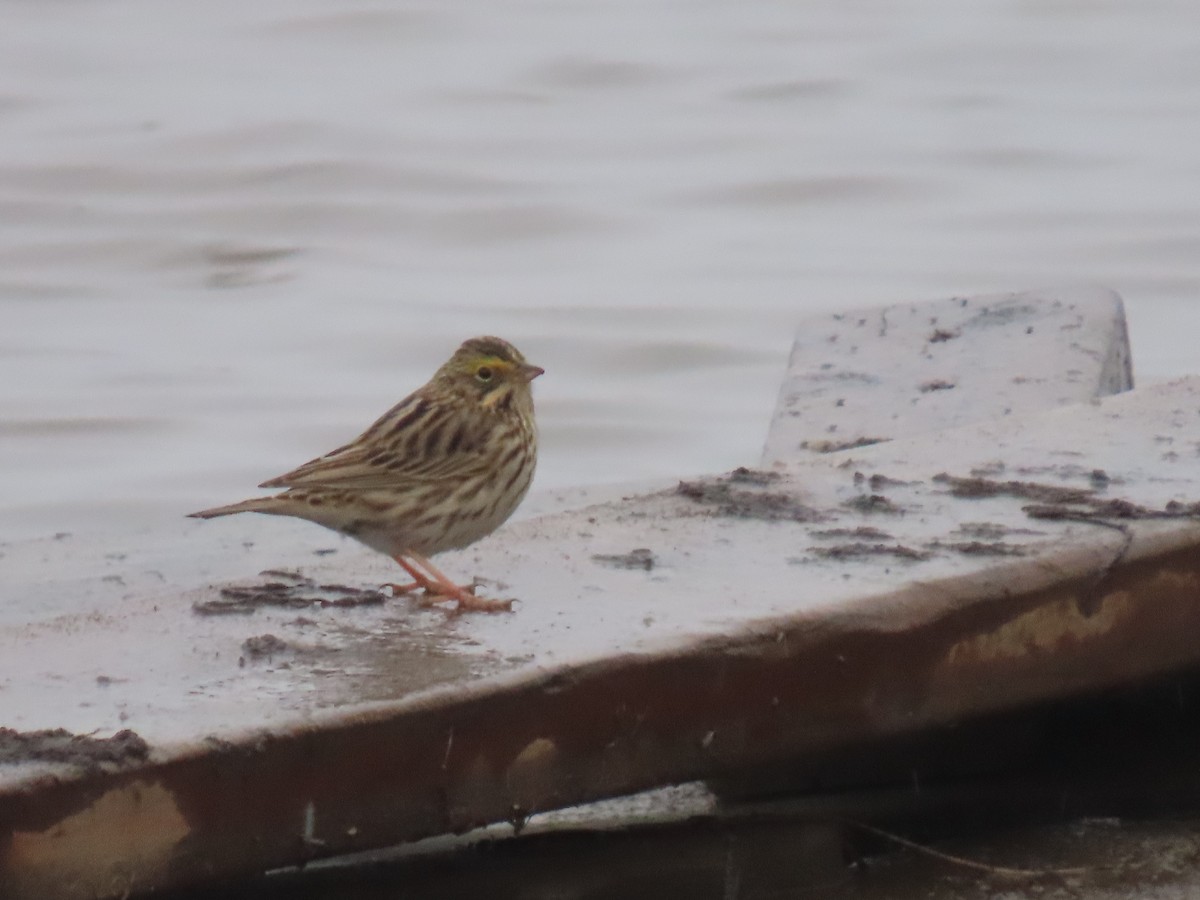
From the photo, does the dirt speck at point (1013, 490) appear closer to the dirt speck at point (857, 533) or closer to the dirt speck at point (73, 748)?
the dirt speck at point (857, 533)

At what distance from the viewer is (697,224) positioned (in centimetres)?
1474

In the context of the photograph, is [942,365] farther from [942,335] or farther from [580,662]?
[580,662]

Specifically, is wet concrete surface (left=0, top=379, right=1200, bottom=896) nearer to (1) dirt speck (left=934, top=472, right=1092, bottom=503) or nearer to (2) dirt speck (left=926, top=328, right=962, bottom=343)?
(1) dirt speck (left=934, top=472, right=1092, bottom=503)

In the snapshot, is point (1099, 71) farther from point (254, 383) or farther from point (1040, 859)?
point (1040, 859)

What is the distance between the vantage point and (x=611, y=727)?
4121 mm

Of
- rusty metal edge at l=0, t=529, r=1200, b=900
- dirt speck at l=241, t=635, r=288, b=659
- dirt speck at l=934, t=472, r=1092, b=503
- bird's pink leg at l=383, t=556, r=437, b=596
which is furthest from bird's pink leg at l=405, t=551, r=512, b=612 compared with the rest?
dirt speck at l=934, t=472, r=1092, b=503

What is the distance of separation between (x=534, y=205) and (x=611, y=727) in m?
11.4

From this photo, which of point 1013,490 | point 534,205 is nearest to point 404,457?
point 1013,490

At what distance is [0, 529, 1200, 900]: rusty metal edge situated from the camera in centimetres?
372

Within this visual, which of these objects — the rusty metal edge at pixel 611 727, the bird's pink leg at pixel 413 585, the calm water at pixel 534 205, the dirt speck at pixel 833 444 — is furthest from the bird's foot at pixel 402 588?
the calm water at pixel 534 205

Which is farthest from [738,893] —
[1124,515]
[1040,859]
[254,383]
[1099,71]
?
[1099,71]

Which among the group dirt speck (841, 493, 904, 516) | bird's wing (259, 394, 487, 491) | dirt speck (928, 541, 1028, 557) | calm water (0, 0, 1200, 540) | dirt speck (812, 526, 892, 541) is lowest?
calm water (0, 0, 1200, 540)

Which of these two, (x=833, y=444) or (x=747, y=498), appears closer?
(x=747, y=498)

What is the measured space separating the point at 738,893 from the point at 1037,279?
8842mm
